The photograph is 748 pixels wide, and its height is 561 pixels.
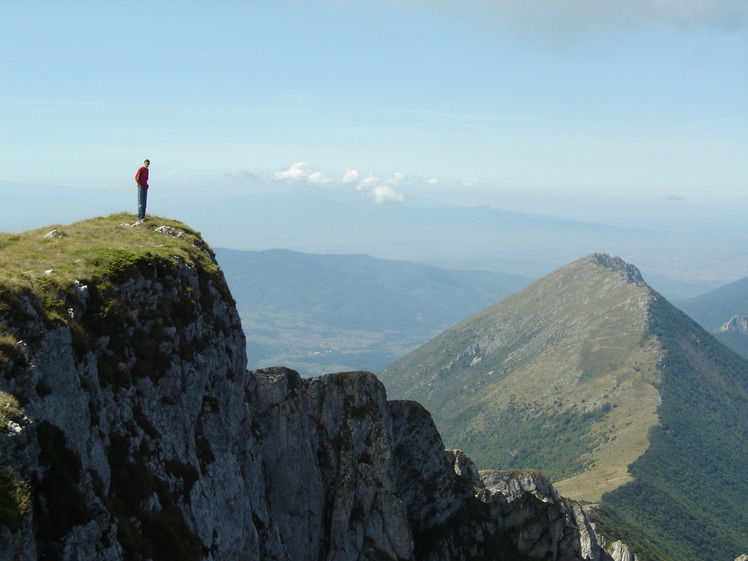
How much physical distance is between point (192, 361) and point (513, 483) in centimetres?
5858

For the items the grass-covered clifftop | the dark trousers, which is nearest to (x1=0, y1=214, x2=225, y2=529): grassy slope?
the grass-covered clifftop

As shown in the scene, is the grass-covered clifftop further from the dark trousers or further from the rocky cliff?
the dark trousers

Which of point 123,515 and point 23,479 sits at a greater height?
point 23,479

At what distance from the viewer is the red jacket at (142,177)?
39.3 m

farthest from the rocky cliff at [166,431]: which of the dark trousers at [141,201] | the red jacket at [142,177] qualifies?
the red jacket at [142,177]

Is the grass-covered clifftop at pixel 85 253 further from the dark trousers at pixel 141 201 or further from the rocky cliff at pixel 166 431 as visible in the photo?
the dark trousers at pixel 141 201

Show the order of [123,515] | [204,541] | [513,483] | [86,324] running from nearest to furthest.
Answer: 1. [123,515]
2. [86,324]
3. [204,541]
4. [513,483]

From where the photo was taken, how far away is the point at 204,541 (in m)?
26.0

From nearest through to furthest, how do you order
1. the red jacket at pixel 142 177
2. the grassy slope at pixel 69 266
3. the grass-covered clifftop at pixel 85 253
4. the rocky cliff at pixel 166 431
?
the grassy slope at pixel 69 266 → the rocky cliff at pixel 166 431 → the grass-covered clifftop at pixel 85 253 → the red jacket at pixel 142 177

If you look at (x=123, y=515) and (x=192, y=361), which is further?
(x=192, y=361)

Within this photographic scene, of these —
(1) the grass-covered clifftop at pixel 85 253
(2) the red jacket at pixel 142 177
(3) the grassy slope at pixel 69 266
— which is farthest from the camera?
(2) the red jacket at pixel 142 177

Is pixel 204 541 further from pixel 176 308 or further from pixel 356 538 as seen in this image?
pixel 356 538

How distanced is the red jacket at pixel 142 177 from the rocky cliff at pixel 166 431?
2862mm

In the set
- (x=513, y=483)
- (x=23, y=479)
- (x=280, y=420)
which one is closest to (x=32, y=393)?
(x=23, y=479)
